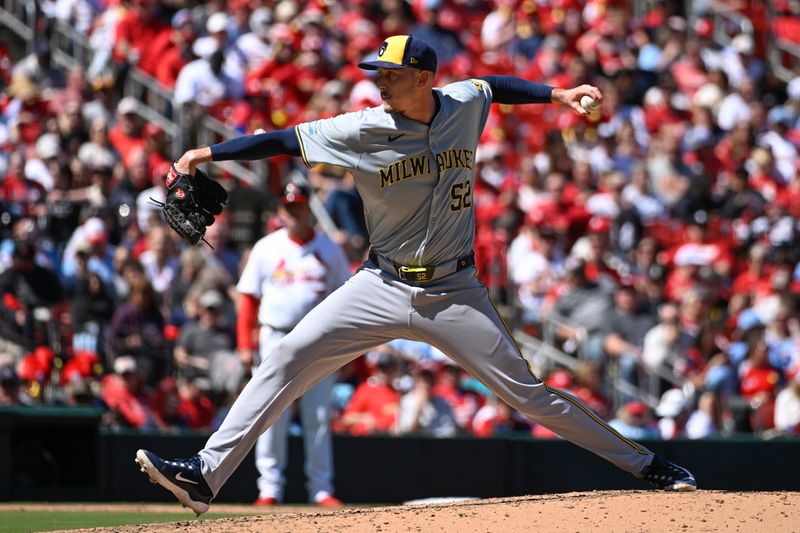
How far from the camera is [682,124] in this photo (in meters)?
15.9

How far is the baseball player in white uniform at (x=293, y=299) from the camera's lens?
9148 mm

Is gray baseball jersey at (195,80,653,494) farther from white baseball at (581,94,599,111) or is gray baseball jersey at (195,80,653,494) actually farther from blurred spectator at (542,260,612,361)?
blurred spectator at (542,260,612,361)

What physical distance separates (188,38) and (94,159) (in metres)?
2.62

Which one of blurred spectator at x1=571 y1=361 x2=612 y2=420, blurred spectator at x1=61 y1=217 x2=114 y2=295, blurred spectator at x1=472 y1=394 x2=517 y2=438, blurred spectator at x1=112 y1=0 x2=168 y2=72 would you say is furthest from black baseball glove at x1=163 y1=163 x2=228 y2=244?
blurred spectator at x1=112 y1=0 x2=168 y2=72

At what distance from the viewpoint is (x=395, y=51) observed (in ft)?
21.6

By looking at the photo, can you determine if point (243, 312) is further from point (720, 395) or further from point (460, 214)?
point (720, 395)

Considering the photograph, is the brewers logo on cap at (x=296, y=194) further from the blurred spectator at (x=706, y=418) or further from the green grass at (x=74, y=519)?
the blurred spectator at (x=706, y=418)

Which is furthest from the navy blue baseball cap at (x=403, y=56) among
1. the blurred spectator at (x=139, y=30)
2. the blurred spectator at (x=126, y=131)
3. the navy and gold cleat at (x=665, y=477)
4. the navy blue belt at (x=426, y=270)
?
the blurred spectator at (x=139, y=30)

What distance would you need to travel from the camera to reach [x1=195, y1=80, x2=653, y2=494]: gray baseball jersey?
6621 mm

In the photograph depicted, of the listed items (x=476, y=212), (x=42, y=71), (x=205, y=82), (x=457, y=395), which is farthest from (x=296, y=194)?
(x=42, y=71)

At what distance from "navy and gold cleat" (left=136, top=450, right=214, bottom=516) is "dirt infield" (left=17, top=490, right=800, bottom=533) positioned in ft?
0.47

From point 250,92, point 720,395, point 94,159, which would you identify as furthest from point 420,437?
point 250,92

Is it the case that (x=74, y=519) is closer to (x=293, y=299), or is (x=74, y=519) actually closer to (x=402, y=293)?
(x=293, y=299)

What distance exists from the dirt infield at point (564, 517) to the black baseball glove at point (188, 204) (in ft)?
4.39
